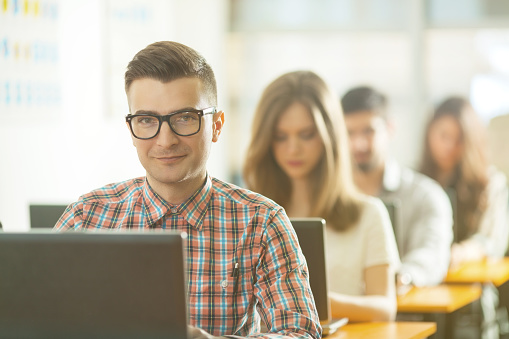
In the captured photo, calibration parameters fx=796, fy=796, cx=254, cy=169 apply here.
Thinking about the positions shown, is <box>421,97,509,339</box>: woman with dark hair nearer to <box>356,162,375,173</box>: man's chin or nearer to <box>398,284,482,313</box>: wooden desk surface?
<box>398,284,482,313</box>: wooden desk surface

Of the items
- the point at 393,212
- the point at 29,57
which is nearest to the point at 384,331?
the point at 393,212

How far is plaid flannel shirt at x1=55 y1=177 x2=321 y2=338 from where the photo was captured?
160 centimetres

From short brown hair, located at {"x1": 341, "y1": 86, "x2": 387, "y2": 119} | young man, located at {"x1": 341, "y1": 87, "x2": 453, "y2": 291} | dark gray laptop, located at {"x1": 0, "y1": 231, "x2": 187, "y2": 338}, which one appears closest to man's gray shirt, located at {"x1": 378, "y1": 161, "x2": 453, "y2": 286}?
young man, located at {"x1": 341, "y1": 87, "x2": 453, "y2": 291}

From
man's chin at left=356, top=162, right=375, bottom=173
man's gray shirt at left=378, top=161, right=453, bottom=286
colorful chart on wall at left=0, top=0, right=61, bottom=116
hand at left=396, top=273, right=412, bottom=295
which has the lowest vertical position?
hand at left=396, top=273, right=412, bottom=295

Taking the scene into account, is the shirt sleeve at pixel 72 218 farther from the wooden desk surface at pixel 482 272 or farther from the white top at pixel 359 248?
the wooden desk surface at pixel 482 272

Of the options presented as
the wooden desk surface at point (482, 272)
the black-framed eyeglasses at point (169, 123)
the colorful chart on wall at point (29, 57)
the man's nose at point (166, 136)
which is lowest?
the wooden desk surface at point (482, 272)

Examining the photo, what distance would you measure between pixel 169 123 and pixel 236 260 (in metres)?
0.31

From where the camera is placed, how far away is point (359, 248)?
2807 millimetres

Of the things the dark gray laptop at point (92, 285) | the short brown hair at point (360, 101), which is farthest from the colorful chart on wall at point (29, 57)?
the dark gray laptop at point (92, 285)

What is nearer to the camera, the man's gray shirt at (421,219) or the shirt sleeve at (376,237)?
the shirt sleeve at (376,237)

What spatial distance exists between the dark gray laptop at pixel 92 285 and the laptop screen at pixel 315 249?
0.96 m

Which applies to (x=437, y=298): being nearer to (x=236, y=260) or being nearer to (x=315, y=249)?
(x=315, y=249)

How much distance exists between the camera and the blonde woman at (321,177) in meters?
2.75

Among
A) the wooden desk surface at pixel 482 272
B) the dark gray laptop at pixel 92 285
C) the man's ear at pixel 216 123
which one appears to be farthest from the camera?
the wooden desk surface at pixel 482 272
